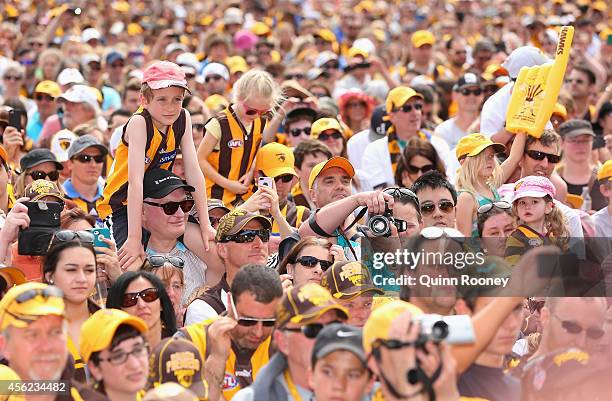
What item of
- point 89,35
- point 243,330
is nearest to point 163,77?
point 243,330

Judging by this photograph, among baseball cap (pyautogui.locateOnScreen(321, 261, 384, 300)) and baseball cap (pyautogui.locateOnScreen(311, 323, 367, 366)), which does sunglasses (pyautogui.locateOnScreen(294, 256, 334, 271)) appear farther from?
baseball cap (pyautogui.locateOnScreen(311, 323, 367, 366))

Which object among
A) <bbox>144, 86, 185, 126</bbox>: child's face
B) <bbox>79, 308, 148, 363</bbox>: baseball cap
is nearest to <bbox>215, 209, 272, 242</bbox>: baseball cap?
<bbox>144, 86, 185, 126</bbox>: child's face

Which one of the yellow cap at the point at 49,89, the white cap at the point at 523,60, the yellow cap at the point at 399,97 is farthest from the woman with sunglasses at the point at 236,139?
the yellow cap at the point at 49,89

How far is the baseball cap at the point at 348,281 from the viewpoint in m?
6.00

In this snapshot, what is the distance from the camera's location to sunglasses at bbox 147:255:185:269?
6.84m

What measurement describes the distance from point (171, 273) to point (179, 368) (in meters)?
1.68

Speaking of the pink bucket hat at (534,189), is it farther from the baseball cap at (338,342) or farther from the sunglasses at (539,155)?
the baseball cap at (338,342)

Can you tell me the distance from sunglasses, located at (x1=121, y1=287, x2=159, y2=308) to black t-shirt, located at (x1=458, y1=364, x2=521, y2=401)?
1.95 metres

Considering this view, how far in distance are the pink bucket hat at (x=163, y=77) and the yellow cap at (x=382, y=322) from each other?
312cm

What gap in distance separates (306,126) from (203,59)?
511 cm

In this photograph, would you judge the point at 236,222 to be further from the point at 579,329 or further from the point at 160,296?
the point at 579,329

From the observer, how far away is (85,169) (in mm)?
9234

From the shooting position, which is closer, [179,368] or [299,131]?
[179,368]

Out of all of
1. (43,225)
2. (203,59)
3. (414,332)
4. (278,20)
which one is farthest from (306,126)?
(278,20)
